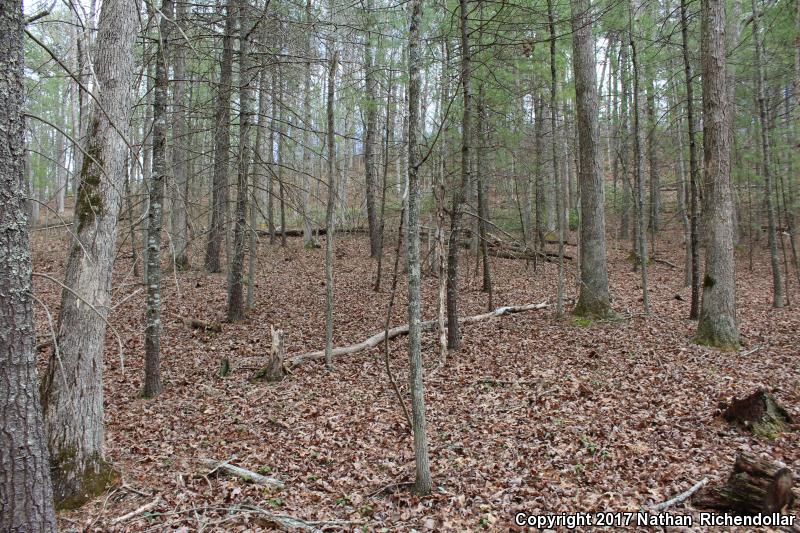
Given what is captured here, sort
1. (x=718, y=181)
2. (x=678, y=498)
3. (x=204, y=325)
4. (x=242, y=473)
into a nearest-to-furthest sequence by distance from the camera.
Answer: (x=678, y=498), (x=242, y=473), (x=718, y=181), (x=204, y=325)

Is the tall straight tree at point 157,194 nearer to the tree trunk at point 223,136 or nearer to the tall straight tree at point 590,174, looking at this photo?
the tree trunk at point 223,136

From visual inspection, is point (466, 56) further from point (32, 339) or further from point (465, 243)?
point (465, 243)

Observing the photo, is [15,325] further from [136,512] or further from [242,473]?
[242,473]

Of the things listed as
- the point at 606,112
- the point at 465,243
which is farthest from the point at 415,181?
the point at 606,112

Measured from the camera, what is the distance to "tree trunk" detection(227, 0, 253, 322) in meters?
9.40

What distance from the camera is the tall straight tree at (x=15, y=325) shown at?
2633 mm

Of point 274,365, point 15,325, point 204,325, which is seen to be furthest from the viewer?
point 204,325

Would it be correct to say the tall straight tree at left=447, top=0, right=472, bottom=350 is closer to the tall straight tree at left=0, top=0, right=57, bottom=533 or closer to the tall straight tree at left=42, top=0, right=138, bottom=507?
the tall straight tree at left=42, top=0, right=138, bottom=507

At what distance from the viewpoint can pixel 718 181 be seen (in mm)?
8086

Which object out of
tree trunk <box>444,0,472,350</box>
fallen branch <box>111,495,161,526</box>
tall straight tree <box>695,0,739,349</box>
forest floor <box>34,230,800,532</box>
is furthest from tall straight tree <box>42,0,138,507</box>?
tall straight tree <box>695,0,739,349</box>

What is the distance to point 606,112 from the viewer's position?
86.3ft

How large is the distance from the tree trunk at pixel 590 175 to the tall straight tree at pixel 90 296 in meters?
8.82

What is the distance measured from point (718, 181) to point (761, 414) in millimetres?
4399

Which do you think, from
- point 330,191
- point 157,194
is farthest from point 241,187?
point 157,194
